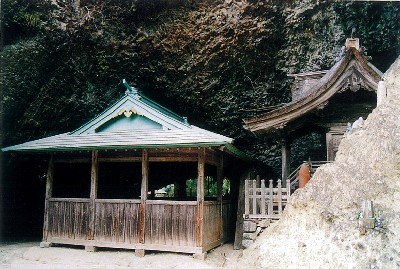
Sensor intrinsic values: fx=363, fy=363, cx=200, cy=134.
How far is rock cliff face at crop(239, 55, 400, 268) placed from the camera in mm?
7906

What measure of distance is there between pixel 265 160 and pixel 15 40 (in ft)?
Answer: 39.0

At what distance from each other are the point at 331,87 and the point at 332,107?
1053 millimetres

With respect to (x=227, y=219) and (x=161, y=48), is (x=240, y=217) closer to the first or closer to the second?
(x=227, y=219)

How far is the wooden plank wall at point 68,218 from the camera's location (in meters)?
12.0

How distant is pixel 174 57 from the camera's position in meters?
15.3

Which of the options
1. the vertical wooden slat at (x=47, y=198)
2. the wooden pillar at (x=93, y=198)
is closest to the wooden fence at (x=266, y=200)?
the wooden pillar at (x=93, y=198)

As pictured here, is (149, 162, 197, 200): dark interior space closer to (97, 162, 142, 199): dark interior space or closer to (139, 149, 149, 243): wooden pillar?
(97, 162, 142, 199): dark interior space

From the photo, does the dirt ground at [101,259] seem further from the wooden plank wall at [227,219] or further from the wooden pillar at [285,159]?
the wooden pillar at [285,159]

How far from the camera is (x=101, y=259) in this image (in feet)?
35.7

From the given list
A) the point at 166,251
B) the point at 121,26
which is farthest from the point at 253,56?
the point at 166,251

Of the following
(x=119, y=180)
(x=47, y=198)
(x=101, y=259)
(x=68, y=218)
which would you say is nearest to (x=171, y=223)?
(x=101, y=259)

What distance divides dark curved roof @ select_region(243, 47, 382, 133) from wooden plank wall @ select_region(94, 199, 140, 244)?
4652 mm

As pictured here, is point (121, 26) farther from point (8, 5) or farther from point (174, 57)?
point (8, 5)

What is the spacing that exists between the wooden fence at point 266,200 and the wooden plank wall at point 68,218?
209 inches
